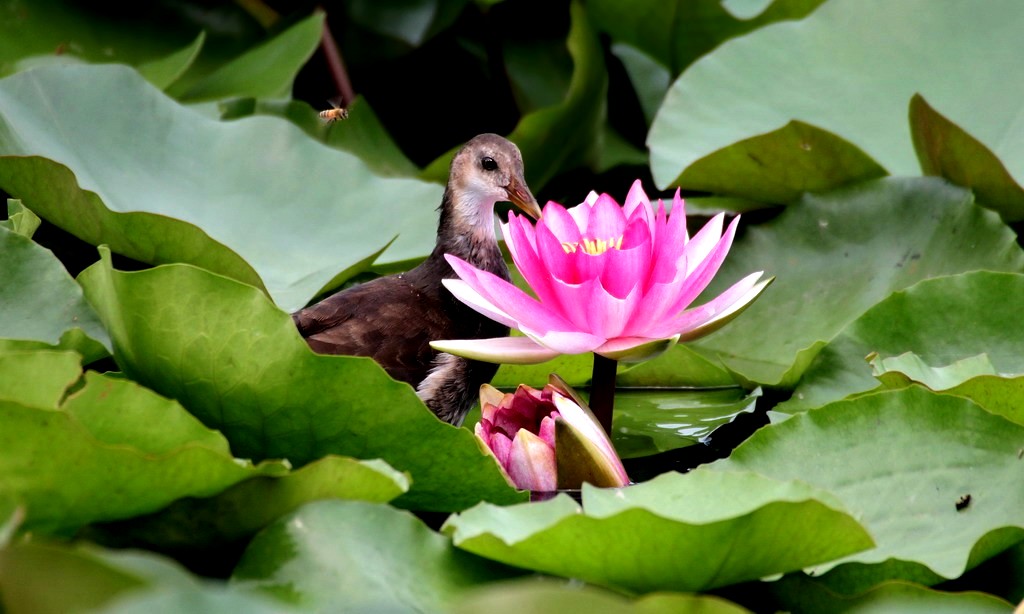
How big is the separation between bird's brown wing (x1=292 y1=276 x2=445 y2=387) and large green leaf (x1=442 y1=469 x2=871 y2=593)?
2.46ft

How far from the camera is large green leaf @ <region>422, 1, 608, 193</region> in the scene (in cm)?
272

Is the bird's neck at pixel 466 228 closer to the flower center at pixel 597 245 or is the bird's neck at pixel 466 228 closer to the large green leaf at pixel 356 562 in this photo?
the flower center at pixel 597 245

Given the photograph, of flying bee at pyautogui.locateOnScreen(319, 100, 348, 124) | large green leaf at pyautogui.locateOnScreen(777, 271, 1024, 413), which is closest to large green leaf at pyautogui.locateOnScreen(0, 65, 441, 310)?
flying bee at pyautogui.locateOnScreen(319, 100, 348, 124)

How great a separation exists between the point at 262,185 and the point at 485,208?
395 mm

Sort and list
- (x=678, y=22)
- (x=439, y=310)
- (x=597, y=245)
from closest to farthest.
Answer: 1. (x=597, y=245)
2. (x=439, y=310)
3. (x=678, y=22)

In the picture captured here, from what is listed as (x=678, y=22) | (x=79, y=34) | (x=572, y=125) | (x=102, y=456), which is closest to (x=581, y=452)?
(x=102, y=456)

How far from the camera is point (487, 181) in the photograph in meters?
2.26

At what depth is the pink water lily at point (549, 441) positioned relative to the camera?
136 centimetres

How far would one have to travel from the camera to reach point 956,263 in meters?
1.99

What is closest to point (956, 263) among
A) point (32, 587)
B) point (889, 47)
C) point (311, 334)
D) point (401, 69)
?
point (889, 47)

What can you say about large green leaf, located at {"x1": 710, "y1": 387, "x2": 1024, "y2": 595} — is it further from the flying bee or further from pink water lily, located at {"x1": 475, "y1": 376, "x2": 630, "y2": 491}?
the flying bee

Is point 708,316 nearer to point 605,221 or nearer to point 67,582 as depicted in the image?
point 605,221

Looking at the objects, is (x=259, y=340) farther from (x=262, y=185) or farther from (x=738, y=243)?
(x=738, y=243)

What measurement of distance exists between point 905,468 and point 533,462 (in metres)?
0.39
